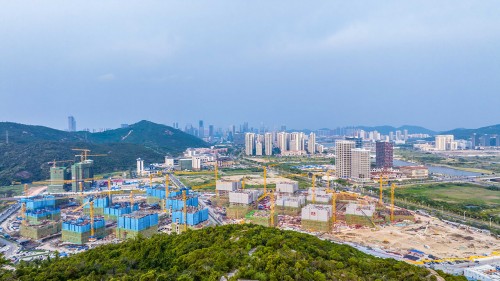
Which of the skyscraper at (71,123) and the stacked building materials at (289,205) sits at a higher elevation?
the skyscraper at (71,123)

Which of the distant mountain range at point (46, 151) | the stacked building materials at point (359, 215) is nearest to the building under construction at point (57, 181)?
the distant mountain range at point (46, 151)

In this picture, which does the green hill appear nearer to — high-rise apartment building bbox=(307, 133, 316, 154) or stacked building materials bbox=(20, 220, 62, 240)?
stacked building materials bbox=(20, 220, 62, 240)

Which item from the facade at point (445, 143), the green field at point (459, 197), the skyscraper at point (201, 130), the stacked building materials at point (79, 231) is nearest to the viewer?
the stacked building materials at point (79, 231)

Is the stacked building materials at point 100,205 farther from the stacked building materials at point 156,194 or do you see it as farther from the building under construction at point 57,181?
the building under construction at point 57,181

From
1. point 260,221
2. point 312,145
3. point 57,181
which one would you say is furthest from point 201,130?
point 260,221

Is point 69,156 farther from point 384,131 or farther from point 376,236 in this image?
point 384,131

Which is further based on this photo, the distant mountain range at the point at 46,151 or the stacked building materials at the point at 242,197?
the distant mountain range at the point at 46,151

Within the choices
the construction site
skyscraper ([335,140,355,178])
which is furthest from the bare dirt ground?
skyscraper ([335,140,355,178])
